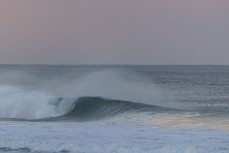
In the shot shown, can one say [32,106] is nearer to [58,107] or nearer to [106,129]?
[58,107]

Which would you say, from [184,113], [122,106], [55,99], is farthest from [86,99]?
[184,113]

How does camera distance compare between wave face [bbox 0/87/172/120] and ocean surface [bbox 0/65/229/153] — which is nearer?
ocean surface [bbox 0/65/229/153]

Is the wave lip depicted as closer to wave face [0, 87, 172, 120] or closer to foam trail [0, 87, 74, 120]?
wave face [0, 87, 172, 120]

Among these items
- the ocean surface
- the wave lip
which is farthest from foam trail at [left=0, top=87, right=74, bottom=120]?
the wave lip

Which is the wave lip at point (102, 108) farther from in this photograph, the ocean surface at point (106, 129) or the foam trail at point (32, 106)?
the foam trail at point (32, 106)

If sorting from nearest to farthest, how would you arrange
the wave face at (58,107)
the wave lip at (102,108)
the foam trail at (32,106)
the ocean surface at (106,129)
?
the ocean surface at (106,129) → the wave lip at (102,108) → the wave face at (58,107) → the foam trail at (32,106)

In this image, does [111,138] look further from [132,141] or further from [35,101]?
[35,101]

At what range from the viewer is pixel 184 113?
2166 centimetres

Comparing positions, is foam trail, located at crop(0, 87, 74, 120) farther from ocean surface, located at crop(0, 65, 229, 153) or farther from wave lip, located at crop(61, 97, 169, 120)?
wave lip, located at crop(61, 97, 169, 120)

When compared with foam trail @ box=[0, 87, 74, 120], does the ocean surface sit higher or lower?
lower

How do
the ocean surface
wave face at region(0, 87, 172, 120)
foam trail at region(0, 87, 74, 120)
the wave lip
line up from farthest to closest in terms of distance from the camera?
foam trail at region(0, 87, 74, 120) → wave face at region(0, 87, 172, 120) → the wave lip → the ocean surface

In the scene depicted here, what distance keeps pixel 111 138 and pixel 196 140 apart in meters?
2.64

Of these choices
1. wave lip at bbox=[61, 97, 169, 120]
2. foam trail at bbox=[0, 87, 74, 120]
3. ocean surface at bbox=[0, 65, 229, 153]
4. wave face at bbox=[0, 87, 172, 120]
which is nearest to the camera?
ocean surface at bbox=[0, 65, 229, 153]

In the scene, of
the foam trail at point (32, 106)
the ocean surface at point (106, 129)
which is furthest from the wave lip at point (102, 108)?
the foam trail at point (32, 106)
